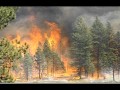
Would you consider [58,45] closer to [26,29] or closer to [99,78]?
[26,29]

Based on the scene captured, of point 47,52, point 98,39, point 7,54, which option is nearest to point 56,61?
point 47,52

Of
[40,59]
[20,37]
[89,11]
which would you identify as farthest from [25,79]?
[89,11]

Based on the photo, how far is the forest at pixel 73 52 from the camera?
9359 millimetres

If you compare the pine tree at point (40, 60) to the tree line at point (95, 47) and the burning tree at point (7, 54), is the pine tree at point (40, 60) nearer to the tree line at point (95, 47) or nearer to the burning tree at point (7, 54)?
the tree line at point (95, 47)

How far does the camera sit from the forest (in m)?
9.36

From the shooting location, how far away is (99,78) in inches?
377

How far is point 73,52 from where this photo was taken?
9516mm

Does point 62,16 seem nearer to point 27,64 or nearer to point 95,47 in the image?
point 95,47

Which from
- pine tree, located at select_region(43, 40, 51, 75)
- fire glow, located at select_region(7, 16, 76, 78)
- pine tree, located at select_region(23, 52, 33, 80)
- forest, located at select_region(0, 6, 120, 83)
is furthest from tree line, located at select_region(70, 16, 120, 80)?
pine tree, located at select_region(23, 52, 33, 80)

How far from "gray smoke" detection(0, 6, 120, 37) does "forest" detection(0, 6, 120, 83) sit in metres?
0.12

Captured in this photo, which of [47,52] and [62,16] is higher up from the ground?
[62,16]

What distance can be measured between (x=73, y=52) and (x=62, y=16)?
1.36 metres

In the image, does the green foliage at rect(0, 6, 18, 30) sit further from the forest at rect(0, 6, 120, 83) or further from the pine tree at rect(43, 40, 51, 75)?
the pine tree at rect(43, 40, 51, 75)

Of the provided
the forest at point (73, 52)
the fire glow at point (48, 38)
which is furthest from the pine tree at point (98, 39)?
the fire glow at point (48, 38)
